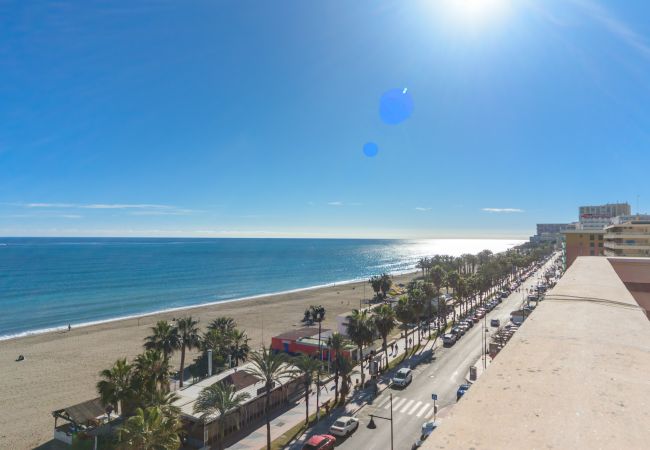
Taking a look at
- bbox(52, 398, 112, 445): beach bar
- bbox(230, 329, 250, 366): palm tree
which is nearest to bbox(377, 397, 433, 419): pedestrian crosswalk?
bbox(230, 329, 250, 366): palm tree

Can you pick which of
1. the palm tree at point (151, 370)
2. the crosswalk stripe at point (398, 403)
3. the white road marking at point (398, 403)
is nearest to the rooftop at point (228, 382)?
the palm tree at point (151, 370)

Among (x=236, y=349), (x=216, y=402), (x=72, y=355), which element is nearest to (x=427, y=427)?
(x=216, y=402)

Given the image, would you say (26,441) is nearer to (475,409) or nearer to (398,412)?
(398,412)

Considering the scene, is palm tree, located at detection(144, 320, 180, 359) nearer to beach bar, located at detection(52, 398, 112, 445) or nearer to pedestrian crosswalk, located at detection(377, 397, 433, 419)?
beach bar, located at detection(52, 398, 112, 445)

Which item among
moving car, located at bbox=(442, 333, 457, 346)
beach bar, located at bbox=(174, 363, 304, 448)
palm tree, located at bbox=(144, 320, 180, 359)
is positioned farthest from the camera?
moving car, located at bbox=(442, 333, 457, 346)

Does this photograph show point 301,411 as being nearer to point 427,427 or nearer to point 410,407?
point 410,407

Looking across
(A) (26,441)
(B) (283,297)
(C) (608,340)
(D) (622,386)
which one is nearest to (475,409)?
(D) (622,386)

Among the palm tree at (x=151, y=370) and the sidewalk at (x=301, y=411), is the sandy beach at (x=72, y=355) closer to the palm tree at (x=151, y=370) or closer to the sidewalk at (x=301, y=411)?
the palm tree at (x=151, y=370)

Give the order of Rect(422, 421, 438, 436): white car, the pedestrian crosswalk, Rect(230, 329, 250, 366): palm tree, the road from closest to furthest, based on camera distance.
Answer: Rect(422, 421, 438, 436): white car < the road < the pedestrian crosswalk < Rect(230, 329, 250, 366): palm tree
